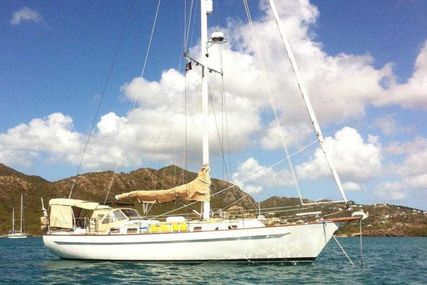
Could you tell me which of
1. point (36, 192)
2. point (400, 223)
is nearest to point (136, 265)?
point (400, 223)

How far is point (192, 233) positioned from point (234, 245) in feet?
8.55

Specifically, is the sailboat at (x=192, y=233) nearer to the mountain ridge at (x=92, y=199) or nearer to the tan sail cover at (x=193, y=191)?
the tan sail cover at (x=193, y=191)

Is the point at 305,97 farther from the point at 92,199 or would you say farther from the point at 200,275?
the point at 92,199

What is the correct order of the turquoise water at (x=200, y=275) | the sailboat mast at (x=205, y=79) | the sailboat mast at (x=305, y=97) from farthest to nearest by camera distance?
the sailboat mast at (x=205, y=79)
the sailboat mast at (x=305, y=97)
the turquoise water at (x=200, y=275)

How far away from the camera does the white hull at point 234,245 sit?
76.1 ft

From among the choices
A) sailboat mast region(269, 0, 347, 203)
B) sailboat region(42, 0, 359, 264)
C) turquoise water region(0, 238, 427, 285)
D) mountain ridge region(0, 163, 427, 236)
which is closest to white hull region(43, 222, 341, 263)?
sailboat region(42, 0, 359, 264)

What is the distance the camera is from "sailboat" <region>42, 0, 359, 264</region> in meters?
23.3

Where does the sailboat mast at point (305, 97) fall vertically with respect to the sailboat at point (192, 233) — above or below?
above

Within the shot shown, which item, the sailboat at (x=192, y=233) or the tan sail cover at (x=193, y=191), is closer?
the sailboat at (x=192, y=233)

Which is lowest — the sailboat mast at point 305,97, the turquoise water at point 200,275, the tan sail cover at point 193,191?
the turquoise water at point 200,275

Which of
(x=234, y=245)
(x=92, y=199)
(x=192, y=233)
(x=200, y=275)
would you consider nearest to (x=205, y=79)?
(x=192, y=233)

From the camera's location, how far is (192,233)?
24016mm

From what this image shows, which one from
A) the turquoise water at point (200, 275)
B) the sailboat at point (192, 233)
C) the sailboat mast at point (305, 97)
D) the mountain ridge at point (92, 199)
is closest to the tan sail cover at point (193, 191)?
the sailboat at point (192, 233)

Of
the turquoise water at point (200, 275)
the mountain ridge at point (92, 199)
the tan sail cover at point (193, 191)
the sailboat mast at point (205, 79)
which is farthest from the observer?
the mountain ridge at point (92, 199)
